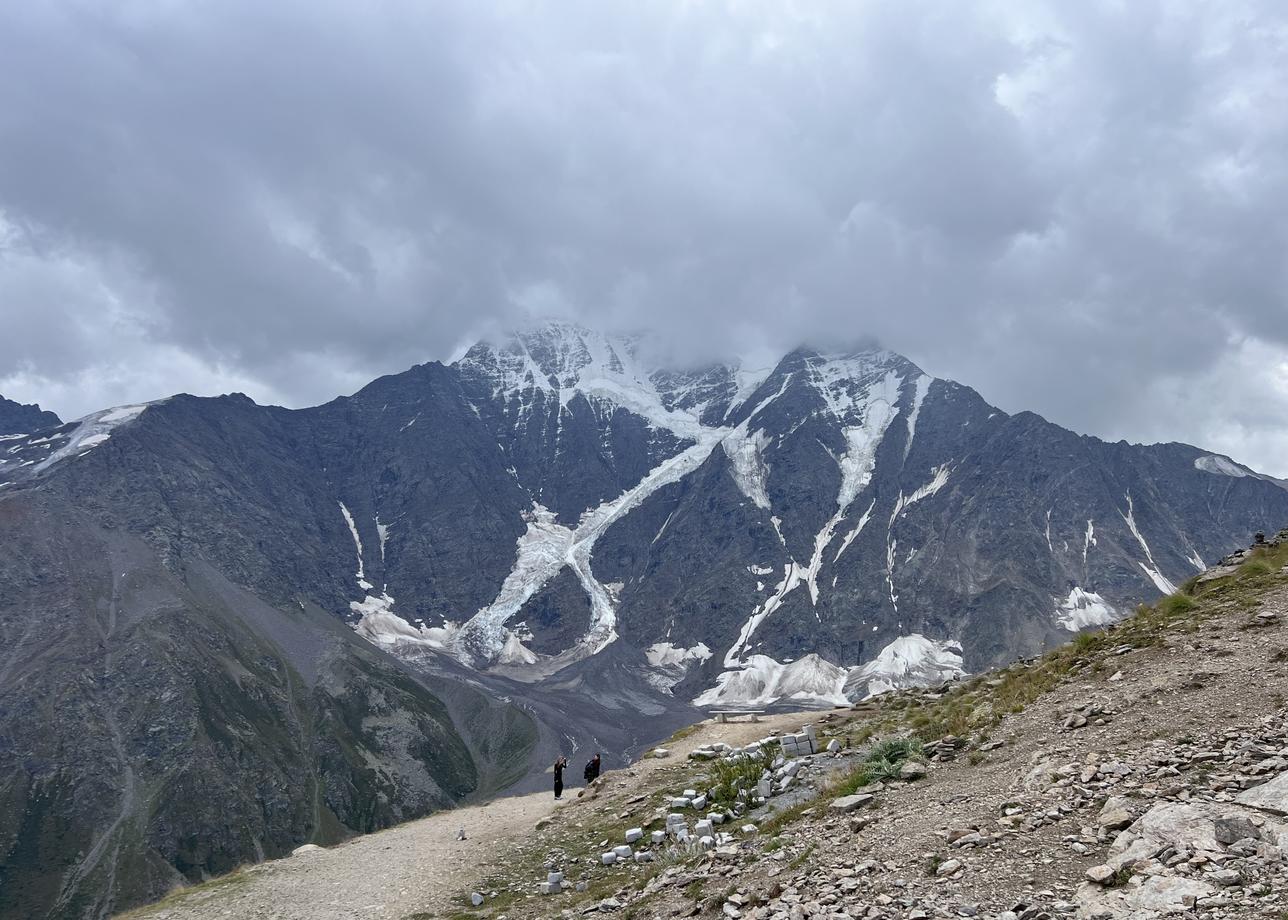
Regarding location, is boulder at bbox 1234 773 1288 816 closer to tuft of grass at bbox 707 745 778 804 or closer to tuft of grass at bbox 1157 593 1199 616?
tuft of grass at bbox 1157 593 1199 616

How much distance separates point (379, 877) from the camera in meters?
23.4

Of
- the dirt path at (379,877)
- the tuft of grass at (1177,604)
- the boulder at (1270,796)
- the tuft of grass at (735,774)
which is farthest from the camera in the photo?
the tuft of grass at (735,774)

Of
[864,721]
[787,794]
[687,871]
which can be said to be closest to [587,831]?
[787,794]

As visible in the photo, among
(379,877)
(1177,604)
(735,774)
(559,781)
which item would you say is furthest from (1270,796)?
(559,781)

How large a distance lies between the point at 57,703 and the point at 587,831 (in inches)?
8282

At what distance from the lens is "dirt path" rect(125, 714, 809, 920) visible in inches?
826

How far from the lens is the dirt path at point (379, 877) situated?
21.0 metres

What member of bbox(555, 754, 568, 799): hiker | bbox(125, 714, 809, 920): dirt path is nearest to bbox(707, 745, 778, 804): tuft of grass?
bbox(125, 714, 809, 920): dirt path

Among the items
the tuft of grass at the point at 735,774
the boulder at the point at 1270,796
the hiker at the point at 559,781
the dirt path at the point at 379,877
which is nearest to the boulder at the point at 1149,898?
the boulder at the point at 1270,796

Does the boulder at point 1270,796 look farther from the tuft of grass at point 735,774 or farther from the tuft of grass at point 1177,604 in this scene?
the tuft of grass at point 735,774

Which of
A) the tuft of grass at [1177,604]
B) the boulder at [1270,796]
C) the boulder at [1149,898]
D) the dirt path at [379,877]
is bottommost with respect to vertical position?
the dirt path at [379,877]

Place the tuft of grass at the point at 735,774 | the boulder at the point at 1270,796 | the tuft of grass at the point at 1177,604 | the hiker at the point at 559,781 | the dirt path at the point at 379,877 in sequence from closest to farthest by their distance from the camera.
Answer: the boulder at the point at 1270,796 → the dirt path at the point at 379,877 → the tuft of grass at the point at 1177,604 → the tuft of grass at the point at 735,774 → the hiker at the point at 559,781

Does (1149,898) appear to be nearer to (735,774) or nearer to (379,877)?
(735,774)

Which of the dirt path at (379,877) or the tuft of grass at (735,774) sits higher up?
the tuft of grass at (735,774)
